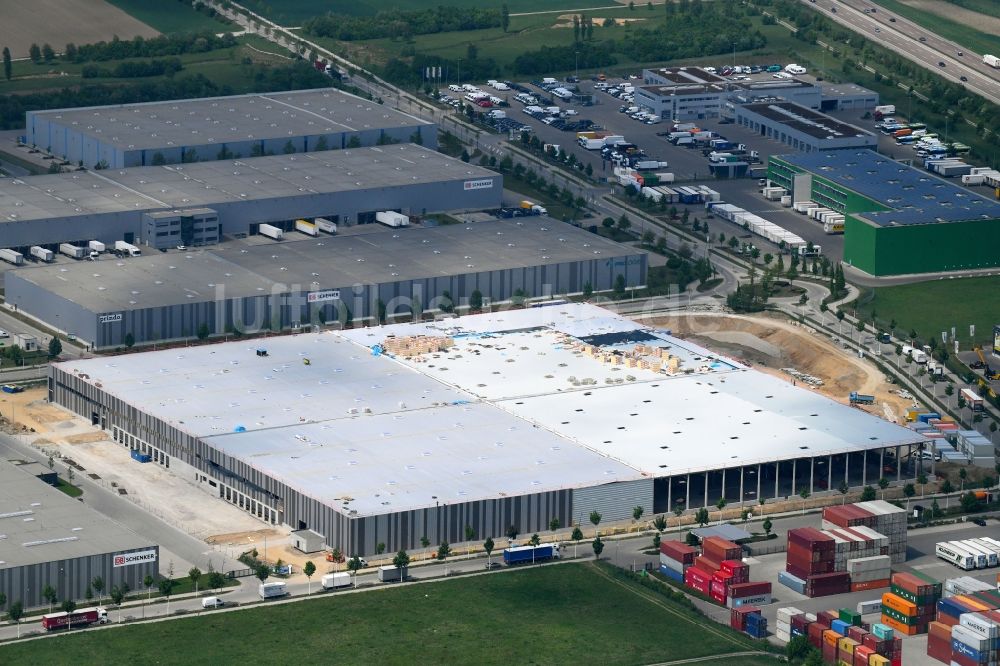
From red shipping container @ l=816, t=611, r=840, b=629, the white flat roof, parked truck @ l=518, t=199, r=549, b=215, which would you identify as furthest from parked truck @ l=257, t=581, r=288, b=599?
parked truck @ l=518, t=199, r=549, b=215

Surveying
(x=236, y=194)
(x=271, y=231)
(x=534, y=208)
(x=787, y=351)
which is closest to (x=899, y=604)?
(x=787, y=351)

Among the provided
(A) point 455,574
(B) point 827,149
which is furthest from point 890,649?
→ (B) point 827,149

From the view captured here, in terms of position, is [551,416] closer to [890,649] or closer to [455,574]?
[455,574]

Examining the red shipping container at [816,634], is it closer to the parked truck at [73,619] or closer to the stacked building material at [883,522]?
the stacked building material at [883,522]

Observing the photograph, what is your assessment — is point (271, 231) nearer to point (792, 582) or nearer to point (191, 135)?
point (191, 135)

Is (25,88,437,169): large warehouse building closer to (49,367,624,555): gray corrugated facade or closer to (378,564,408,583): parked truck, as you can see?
A: (49,367,624,555): gray corrugated facade
